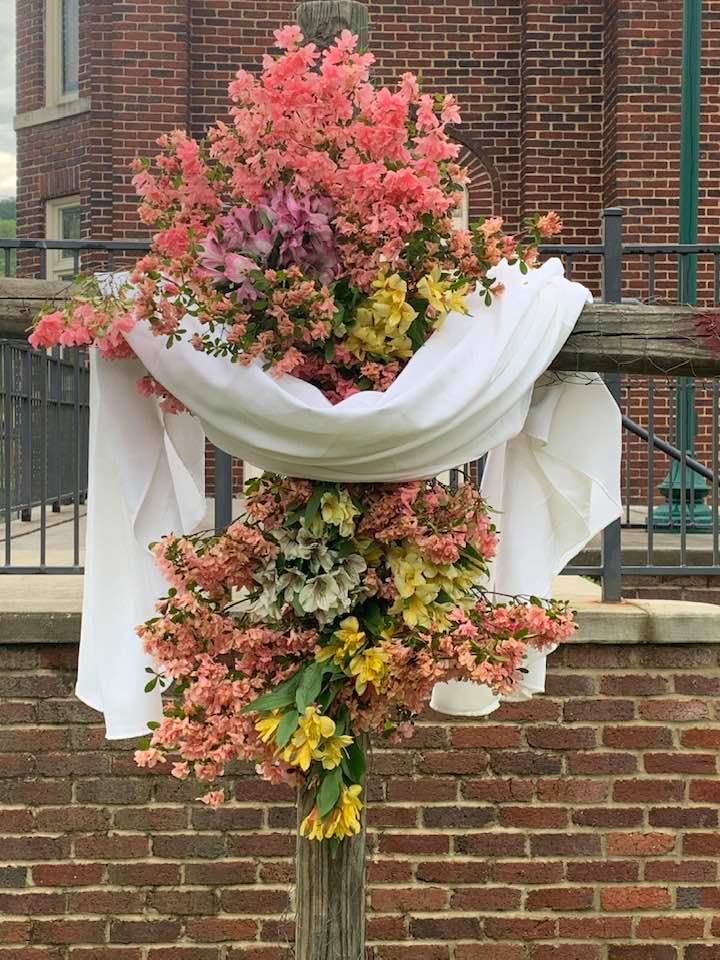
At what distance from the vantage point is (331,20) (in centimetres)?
272

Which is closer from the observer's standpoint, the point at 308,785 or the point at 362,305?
the point at 362,305

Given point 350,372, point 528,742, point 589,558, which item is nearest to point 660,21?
point 589,558

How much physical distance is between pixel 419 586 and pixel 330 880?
2.88 ft

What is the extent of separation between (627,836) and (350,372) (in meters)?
2.49

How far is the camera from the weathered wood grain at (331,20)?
2717mm

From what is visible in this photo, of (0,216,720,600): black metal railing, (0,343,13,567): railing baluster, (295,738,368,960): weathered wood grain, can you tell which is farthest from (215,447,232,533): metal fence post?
(295,738,368,960): weathered wood grain

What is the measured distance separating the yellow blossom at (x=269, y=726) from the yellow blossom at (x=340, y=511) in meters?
0.43

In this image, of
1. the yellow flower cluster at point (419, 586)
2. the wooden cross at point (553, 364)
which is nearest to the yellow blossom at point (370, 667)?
the yellow flower cluster at point (419, 586)

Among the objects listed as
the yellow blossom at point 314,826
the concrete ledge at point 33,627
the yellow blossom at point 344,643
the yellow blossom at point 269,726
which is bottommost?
the yellow blossom at point 314,826

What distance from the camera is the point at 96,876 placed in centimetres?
398

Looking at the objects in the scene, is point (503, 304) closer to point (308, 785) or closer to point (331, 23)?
point (331, 23)

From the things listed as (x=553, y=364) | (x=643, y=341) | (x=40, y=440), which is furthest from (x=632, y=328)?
(x=40, y=440)

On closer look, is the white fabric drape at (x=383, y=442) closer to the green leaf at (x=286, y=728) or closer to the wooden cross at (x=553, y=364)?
the wooden cross at (x=553, y=364)

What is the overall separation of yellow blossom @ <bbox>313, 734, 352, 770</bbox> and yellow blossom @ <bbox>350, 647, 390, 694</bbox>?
120mm
